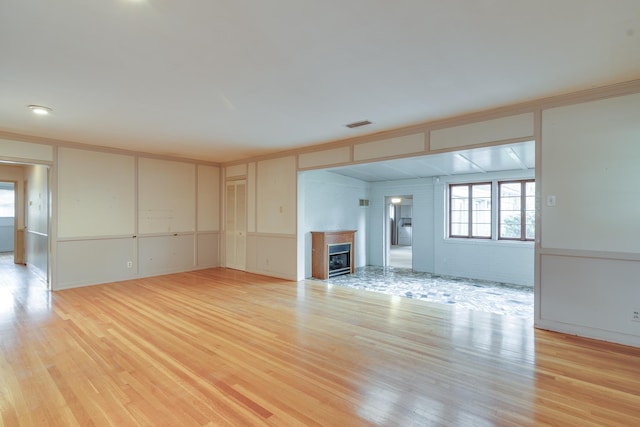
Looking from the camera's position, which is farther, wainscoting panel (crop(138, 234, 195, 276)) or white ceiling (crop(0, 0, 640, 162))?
wainscoting panel (crop(138, 234, 195, 276))

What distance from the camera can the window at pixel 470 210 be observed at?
7.25m

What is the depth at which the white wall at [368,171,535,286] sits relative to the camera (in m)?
6.59

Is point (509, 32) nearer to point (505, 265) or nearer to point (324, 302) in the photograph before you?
point (324, 302)

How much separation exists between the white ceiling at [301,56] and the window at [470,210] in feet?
13.0

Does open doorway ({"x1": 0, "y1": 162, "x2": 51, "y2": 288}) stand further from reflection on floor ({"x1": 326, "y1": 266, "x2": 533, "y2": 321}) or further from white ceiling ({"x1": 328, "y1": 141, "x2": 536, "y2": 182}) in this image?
white ceiling ({"x1": 328, "y1": 141, "x2": 536, "y2": 182})

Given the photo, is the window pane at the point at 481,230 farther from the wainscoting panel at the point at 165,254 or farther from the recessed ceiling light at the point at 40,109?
the recessed ceiling light at the point at 40,109

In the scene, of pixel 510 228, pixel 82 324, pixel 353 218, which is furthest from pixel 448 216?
pixel 82 324

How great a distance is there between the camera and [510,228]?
689 centimetres

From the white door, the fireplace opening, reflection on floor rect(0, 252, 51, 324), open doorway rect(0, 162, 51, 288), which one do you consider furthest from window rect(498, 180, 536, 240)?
open doorway rect(0, 162, 51, 288)

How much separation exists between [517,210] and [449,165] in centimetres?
196

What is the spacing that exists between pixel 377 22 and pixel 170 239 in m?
6.45

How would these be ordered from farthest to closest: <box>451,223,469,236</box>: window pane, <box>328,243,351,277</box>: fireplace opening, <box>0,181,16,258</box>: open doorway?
<box>0,181,16,258</box>: open doorway < <box>451,223,469,236</box>: window pane < <box>328,243,351,277</box>: fireplace opening

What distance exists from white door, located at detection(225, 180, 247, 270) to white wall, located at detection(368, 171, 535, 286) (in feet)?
11.9

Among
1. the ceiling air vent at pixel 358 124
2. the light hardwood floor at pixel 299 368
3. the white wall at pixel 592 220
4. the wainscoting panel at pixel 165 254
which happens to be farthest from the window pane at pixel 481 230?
the wainscoting panel at pixel 165 254
